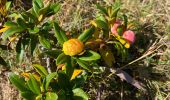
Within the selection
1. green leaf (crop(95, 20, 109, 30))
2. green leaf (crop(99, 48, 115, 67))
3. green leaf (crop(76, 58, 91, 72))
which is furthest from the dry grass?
green leaf (crop(76, 58, 91, 72))

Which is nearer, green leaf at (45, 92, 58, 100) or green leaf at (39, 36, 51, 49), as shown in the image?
green leaf at (45, 92, 58, 100)


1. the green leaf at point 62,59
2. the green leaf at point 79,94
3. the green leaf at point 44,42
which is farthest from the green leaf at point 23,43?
the green leaf at point 79,94

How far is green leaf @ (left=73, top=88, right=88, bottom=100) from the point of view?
5.35ft

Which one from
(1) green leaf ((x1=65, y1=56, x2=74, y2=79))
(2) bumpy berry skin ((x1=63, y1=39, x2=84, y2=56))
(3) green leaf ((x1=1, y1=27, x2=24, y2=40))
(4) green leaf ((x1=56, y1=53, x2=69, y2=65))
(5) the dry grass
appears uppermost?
(3) green leaf ((x1=1, y1=27, x2=24, y2=40))

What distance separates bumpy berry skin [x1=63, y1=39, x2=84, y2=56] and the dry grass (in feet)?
2.02

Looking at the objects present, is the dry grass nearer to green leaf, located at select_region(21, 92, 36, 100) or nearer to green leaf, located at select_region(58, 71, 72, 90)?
green leaf, located at select_region(58, 71, 72, 90)

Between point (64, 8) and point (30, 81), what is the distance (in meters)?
1.16

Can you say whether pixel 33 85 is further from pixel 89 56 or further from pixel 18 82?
pixel 89 56

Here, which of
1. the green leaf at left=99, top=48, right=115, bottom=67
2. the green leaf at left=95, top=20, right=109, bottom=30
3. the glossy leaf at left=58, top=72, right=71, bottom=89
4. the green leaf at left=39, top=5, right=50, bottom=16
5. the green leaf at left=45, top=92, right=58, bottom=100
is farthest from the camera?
the green leaf at left=99, top=48, right=115, bottom=67

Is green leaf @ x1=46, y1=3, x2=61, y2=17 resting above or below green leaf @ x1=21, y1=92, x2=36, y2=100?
above

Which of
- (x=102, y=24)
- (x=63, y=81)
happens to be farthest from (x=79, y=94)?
(x=102, y=24)

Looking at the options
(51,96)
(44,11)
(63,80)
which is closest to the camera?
(51,96)

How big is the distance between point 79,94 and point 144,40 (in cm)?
97

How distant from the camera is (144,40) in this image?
2.47 meters
